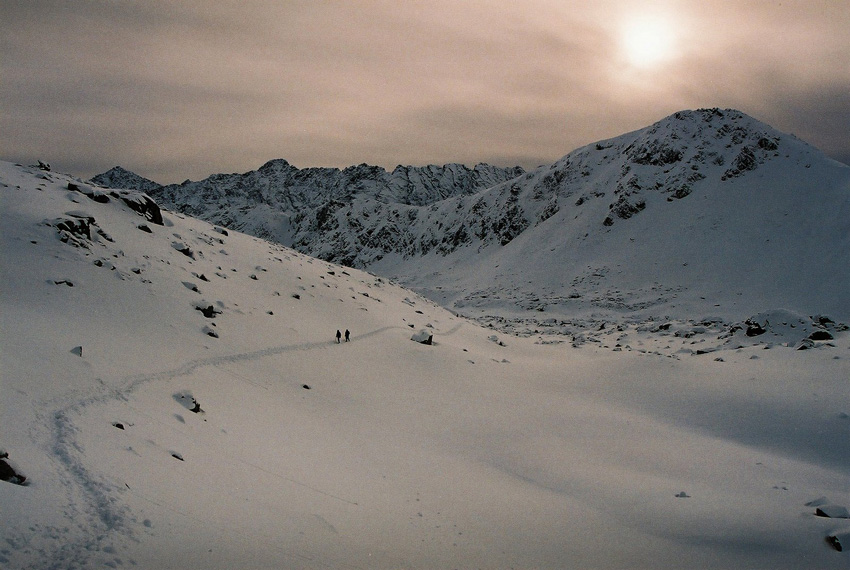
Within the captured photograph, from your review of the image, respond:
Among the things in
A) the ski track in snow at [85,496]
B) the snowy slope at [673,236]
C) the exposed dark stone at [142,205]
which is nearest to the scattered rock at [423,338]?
the ski track in snow at [85,496]

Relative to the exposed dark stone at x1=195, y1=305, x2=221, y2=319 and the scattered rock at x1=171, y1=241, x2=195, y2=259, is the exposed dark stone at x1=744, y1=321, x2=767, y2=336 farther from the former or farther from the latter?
the scattered rock at x1=171, y1=241, x2=195, y2=259

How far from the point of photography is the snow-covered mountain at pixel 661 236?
1828 inches

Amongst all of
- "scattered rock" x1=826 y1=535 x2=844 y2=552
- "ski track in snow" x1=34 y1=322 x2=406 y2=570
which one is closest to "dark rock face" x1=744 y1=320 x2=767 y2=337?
"scattered rock" x1=826 y1=535 x2=844 y2=552

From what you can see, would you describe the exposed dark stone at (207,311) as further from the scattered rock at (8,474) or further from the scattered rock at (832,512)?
the scattered rock at (832,512)

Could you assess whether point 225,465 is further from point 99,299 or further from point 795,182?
point 795,182

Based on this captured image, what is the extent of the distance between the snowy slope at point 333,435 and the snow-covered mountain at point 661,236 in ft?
82.5

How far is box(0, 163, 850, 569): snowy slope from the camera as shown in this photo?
6.70 m

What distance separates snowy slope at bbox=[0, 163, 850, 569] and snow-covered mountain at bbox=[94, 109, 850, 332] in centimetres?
2516

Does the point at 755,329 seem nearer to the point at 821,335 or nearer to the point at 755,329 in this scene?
the point at 755,329

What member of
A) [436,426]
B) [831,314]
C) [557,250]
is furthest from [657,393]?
[557,250]

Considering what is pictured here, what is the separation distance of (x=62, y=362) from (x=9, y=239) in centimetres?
968

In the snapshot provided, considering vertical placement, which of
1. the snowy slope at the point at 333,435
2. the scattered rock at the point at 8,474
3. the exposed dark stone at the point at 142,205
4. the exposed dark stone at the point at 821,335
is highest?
the exposed dark stone at the point at 142,205

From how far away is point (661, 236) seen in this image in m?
61.6

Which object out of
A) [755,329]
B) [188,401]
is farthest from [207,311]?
[755,329]
